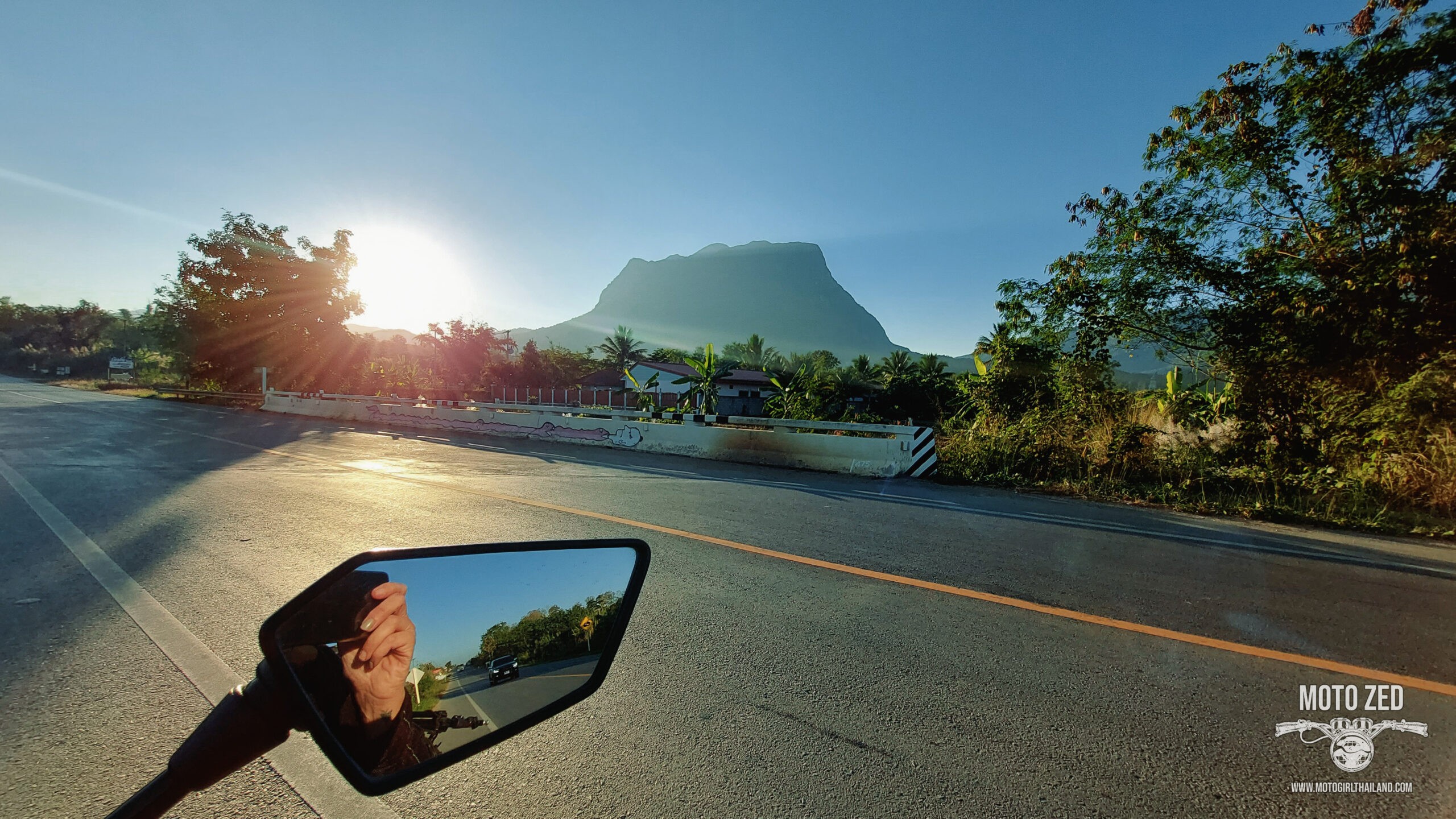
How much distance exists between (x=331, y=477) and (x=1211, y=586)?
10.6m

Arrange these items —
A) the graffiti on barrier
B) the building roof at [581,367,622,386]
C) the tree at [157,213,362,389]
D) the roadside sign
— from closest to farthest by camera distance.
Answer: the roadside sign → the graffiti on barrier → the tree at [157,213,362,389] → the building roof at [581,367,622,386]

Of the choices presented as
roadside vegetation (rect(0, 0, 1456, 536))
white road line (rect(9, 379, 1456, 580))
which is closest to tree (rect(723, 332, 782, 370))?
roadside vegetation (rect(0, 0, 1456, 536))

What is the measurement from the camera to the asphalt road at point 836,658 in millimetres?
2174

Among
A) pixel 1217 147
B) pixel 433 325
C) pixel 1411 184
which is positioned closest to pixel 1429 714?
pixel 1411 184

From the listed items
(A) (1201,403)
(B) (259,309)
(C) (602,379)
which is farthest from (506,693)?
(C) (602,379)

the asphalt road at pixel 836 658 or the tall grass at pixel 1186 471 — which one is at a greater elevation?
the tall grass at pixel 1186 471

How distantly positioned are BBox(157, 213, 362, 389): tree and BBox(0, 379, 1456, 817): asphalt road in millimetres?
32235

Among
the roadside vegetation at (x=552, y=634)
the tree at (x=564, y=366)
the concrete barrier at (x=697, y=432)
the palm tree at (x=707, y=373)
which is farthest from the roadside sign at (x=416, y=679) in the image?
the tree at (x=564, y=366)

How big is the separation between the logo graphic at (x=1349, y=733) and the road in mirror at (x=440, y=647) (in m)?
3.02

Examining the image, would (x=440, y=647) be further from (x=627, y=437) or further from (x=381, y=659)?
(x=627, y=437)

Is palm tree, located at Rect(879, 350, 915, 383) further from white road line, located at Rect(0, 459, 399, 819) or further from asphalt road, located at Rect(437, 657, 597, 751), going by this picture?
asphalt road, located at Rect(437, 657, 597, 751)

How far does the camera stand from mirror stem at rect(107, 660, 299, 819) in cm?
86

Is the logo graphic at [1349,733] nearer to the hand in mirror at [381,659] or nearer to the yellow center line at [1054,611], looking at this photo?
the yellow center line at [1054,611]

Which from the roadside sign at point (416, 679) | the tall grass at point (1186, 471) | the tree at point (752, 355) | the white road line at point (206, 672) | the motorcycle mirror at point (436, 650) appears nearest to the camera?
the motorcycle mirror at point (436, 650)
